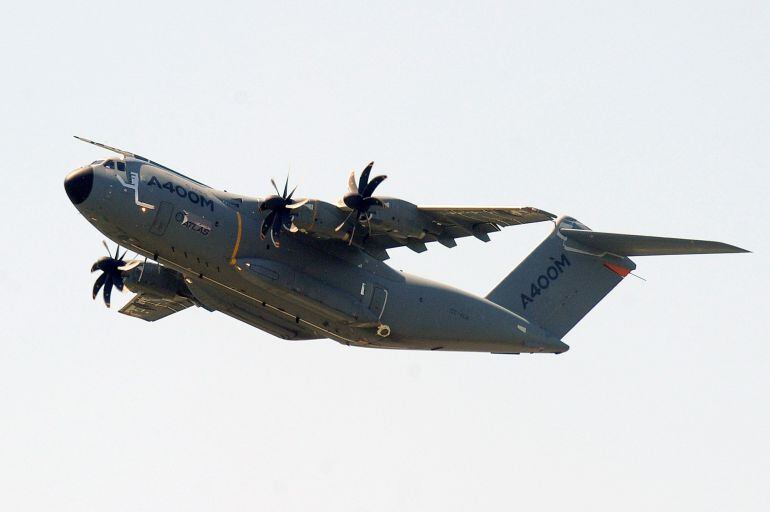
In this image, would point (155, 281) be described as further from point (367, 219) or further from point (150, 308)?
point (367, 219)

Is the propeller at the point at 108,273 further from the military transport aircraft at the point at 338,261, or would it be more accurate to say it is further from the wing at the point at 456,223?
the wing at the point at 456,223

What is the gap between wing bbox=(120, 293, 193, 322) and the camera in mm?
28016

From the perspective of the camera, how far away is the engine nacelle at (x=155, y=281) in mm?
25953

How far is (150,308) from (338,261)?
6.40 meters

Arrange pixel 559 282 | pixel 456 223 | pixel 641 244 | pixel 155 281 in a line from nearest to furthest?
pixel 456 223
pixel 641 244
pixel 155 281
pixel 559 282

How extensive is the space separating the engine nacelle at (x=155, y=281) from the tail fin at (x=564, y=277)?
20.7 ft

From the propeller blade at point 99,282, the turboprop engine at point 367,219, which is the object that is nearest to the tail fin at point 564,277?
the turboprop engine at point 367,219

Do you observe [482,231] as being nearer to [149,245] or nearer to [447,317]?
[447,317]

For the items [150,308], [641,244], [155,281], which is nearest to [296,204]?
[155,281]

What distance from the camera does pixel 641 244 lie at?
24.8 m

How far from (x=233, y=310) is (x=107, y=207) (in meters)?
4.04

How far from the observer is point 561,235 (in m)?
26.5

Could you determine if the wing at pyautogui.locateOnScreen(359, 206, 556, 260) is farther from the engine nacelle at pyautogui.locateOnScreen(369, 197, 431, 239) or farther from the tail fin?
the tail fin

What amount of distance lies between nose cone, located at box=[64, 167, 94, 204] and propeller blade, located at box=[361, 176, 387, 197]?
15.2ft
